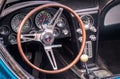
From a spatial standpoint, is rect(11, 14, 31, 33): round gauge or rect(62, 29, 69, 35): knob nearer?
rect(11, 14, 31, 33): round gauge

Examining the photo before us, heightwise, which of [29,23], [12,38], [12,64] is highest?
[29,23]

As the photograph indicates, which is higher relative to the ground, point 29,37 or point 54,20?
point 54,20

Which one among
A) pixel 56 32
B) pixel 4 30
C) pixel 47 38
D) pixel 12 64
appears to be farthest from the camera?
pixel 56 32

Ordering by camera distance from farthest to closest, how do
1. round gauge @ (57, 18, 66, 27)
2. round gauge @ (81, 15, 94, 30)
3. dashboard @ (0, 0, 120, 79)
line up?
round gauge @ (81, 15, 94, 30) → round gauge @ (57, 18, 66, 27) → dashboard @ (0, 0, 120, 79)

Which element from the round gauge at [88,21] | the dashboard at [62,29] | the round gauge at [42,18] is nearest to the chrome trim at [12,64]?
the dashboard at [62,29]

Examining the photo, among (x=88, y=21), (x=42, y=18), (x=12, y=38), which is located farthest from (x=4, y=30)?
(x=88, y=21)

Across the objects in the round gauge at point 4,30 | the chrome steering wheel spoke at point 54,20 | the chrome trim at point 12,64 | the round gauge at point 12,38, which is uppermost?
the chrome steering wheel spoke at point 54,20

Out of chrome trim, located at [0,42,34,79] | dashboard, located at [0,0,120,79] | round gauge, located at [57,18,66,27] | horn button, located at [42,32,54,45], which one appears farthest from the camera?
round gauge, located at [57,18,66,27]

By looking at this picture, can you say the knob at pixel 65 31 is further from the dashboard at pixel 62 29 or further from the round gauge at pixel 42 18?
the round gauge at pixel 42 18

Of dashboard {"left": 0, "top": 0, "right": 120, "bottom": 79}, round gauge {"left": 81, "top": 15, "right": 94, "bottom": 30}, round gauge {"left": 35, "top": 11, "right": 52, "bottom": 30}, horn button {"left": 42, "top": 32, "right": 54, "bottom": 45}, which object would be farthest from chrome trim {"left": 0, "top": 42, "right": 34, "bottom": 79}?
round gauge {"left": 81, "top": 15, "right": 94, "bottom": 30}

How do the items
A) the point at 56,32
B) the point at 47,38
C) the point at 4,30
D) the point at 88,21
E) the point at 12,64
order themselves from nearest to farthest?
the point at 12,64 < the point at 47,38 < the point at 4,30 < the point at 56,32 < the point at 88,21

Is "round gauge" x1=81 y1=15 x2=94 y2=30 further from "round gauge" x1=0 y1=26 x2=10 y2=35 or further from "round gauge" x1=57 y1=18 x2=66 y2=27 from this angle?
"round gauge" x1=0 y1=26 x2=10 y2=35

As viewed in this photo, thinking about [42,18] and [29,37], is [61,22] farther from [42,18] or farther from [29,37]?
[29,37]

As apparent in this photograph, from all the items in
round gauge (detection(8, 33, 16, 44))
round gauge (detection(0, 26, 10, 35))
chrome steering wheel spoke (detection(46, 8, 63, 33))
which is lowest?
round gauge (detection(8, 33, 16, 44))
